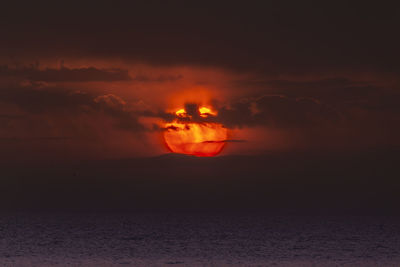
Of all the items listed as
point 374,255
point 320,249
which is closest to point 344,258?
point 374,255

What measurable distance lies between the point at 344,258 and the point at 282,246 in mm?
17678

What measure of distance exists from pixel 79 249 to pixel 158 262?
68.9ft

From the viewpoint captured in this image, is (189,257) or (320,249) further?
(320,249)

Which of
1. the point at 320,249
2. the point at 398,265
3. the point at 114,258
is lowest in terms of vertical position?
the point at 398,265

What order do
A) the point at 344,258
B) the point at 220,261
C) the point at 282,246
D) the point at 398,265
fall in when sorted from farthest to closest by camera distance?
the point at 282,246 → the point at 344,258 → the point at 220,261 → the point at 398,265

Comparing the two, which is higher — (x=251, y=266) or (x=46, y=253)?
(x=46, y=253)

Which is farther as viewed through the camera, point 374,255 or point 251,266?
point 374,255

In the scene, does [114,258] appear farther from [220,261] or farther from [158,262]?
[220,261]

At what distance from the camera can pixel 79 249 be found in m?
81.1

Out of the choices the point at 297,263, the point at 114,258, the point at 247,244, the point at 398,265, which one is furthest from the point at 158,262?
the point at 247,244

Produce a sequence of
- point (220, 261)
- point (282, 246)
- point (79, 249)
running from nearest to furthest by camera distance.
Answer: point (220, 261) < point (79, 249) < point (282, 246)

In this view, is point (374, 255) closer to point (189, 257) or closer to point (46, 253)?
point (189, 257)

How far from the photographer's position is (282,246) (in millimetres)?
87625

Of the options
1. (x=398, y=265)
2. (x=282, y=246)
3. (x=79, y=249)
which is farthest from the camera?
(x=282, y=246)
